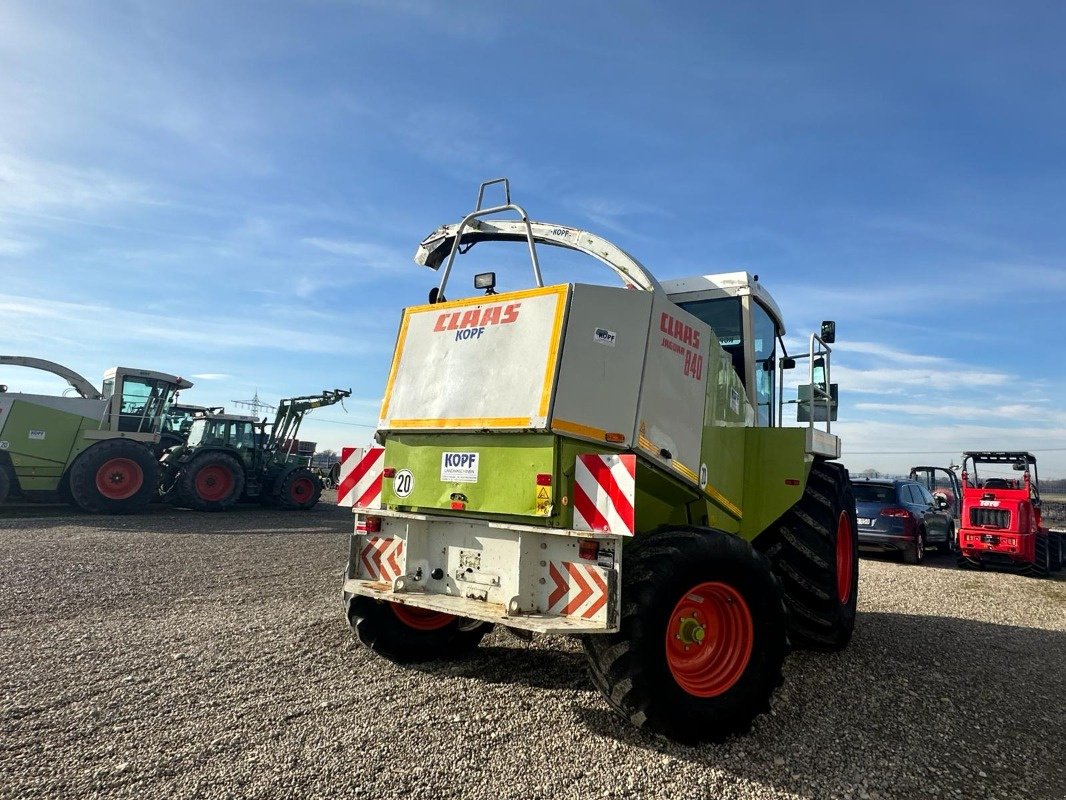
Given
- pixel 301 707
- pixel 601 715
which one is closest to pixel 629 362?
pixel 601 715

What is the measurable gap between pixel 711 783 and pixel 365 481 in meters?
2.94

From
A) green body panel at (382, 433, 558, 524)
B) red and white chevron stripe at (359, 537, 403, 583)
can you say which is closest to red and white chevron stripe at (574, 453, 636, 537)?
green body panel at (382, 433, 558, 524)

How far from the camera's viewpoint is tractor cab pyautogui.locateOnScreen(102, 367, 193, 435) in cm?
1535

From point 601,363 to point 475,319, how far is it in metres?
0.93

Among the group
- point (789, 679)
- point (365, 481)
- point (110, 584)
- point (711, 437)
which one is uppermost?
point (711, 437)

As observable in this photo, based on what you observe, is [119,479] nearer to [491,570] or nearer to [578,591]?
[491,570]

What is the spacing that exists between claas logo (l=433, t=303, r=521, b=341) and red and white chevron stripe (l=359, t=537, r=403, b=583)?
1.46 meters

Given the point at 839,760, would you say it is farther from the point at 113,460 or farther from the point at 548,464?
the point at 113,460

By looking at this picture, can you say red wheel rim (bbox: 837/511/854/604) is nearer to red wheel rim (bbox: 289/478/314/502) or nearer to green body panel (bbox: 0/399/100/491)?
red wheel rim (bbox: 289/478/314/502)

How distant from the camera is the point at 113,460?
1420 cm

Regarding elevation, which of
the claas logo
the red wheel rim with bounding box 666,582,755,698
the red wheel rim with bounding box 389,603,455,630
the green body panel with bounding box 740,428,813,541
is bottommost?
the red wheel rim with bounding box 389,603,455,630

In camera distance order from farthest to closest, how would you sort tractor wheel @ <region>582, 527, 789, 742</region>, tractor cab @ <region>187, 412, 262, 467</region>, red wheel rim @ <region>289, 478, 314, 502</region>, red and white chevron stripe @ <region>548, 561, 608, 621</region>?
red wheel rim @ <region>289, 478, 314, 502</region> → tractor cab @ <region>187, 412, 262, 467</region> → red and white chevron stripe @ <region>548, 561, 608, 621</region> → tractor wheel @ <region>582, 527, 789, 742</region>

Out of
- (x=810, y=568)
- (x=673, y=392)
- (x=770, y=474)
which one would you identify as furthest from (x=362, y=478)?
(x=810, y=568)

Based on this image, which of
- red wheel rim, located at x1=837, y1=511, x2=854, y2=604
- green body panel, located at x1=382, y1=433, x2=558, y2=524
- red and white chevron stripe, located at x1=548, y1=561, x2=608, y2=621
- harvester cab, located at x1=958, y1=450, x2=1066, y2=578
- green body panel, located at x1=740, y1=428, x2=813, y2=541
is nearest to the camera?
red and white chevron stripe, located at x1=548, y1=561, x2=608, y2=621
